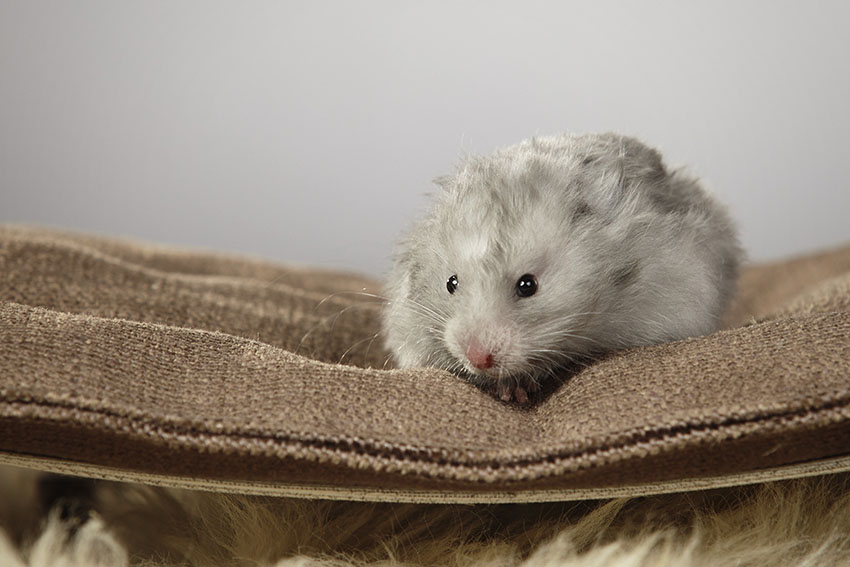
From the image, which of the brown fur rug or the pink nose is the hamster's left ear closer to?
the pink nose

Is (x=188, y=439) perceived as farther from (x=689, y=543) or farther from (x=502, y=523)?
(x=689, y=543)

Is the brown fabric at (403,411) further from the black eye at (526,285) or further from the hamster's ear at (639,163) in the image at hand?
the hamster's ear at (639,163)

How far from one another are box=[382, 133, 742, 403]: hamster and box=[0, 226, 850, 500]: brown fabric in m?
0.09

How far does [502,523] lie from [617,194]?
63cm

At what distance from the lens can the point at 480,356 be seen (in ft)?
4.16

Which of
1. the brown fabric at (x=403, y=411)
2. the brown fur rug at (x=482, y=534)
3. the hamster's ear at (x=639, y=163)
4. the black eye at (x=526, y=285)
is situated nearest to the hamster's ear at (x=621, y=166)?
the hamster's ear at (x=639, y=163)

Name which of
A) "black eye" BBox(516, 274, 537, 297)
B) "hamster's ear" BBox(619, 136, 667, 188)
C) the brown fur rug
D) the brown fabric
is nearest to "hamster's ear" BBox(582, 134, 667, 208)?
"hamster's ear" BBox(619, 136, 667, 188)

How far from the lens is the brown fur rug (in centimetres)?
107

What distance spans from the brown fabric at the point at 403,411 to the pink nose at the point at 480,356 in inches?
1.8

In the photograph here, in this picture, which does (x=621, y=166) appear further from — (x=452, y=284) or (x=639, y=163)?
(x=452, y=284)

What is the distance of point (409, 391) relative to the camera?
1183mm

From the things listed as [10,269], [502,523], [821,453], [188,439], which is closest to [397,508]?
[502,523]

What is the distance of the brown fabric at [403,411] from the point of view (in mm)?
1033

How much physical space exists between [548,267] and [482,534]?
0.45 m
